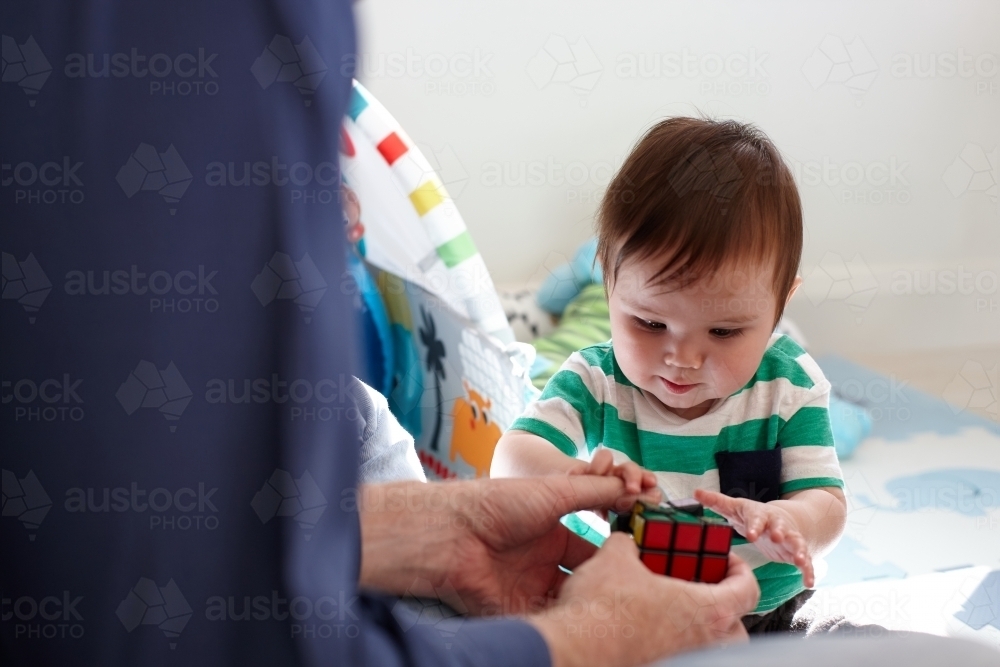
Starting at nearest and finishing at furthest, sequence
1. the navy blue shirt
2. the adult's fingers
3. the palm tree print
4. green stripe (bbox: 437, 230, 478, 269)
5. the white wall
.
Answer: the navy blue shirt → the adult's fingers → green stripe (bbox: 437, 230, 478, 269) → the palm tree print → the white wall

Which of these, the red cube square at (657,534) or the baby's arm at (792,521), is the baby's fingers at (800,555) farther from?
the red cube square at (657,534)

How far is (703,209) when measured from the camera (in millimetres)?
850

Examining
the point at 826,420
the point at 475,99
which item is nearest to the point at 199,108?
the point at 826,420

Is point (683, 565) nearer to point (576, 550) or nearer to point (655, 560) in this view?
point (655, 560)

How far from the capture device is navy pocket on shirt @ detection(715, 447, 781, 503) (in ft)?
3.05

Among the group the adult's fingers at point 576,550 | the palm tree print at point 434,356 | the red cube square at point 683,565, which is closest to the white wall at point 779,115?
the palm tree print at point 434,356

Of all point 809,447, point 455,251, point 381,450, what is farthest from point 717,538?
point 455,251

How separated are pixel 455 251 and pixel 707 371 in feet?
1.91

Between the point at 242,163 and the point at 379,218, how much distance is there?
3.39 feet

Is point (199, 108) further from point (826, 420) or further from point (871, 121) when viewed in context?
point (871, 121)

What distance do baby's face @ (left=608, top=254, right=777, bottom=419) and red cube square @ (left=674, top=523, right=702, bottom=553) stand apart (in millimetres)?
202

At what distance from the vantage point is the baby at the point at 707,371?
0.85m

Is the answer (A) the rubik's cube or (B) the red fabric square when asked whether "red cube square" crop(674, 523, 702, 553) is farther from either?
(B) the red fabric square

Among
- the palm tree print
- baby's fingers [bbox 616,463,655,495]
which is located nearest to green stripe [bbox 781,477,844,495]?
baby's fingers [bbox 616,463,655,495]
